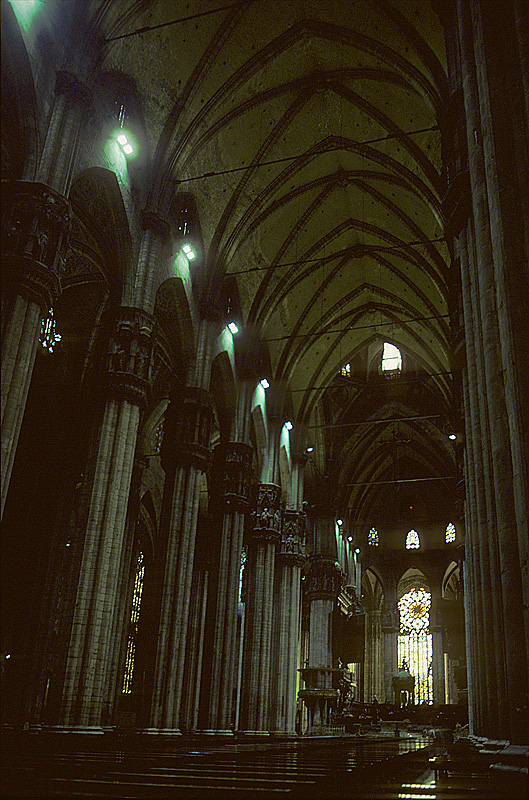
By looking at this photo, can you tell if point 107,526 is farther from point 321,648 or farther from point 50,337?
point 321,648

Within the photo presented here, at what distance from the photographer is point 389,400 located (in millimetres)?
34094

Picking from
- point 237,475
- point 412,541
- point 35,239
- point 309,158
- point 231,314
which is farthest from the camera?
point 412,541

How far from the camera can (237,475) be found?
803 inches

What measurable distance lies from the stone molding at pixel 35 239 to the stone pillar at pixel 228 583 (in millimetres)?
10432

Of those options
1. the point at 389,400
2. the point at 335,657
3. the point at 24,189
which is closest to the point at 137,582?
the point at 335,657

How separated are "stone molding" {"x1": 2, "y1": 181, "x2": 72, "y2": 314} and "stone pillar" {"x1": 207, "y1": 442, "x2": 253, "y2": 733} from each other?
34.2ft

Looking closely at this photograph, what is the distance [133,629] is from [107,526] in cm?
1913

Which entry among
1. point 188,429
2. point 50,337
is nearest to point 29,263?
point 188,429

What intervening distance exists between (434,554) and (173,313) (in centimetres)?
3048

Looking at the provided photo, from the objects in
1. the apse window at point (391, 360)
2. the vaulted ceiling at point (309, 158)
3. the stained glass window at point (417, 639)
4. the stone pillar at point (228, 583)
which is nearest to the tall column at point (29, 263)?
the vaulted ceiling at point (309, 158)

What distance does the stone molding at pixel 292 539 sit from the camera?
2477 centimetres

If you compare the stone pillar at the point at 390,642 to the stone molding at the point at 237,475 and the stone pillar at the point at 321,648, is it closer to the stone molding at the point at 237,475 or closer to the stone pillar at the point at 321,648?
the stone pillar at the point at 321,648

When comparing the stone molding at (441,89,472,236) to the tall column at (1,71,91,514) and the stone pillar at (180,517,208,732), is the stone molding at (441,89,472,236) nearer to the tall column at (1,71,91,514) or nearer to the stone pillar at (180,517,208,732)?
the tall column at (1,71,91,514)

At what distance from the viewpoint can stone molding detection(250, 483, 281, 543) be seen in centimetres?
2300
